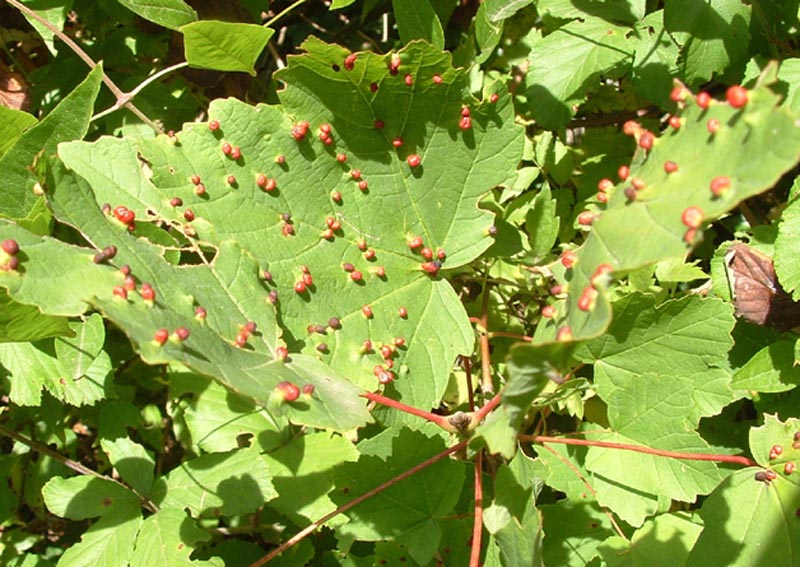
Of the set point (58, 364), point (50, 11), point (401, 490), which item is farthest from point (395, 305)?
point (50, 11)

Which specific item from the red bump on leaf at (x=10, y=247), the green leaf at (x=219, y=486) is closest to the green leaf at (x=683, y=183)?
the red bump on leaf at (x=10, y=247)

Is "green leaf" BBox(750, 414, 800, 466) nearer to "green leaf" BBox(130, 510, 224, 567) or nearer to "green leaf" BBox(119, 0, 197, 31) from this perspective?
"green leaf" BBox(130, 510, 224, 567)

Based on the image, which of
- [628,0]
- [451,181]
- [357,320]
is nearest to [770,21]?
[628,0]

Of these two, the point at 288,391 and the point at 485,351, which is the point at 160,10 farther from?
the point at 485,351

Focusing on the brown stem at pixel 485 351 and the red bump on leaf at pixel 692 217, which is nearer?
the red bump on leaf at pixel 692 217

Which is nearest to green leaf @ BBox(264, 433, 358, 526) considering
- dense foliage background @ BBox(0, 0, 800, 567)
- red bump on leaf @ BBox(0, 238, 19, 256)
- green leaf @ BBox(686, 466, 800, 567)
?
dense foliage background @ BBox(0, 0, 800, 567)

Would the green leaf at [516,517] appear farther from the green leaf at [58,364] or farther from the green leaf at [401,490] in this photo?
the green leaf at [58,364]

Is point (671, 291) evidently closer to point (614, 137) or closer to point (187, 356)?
point (614, 137)
